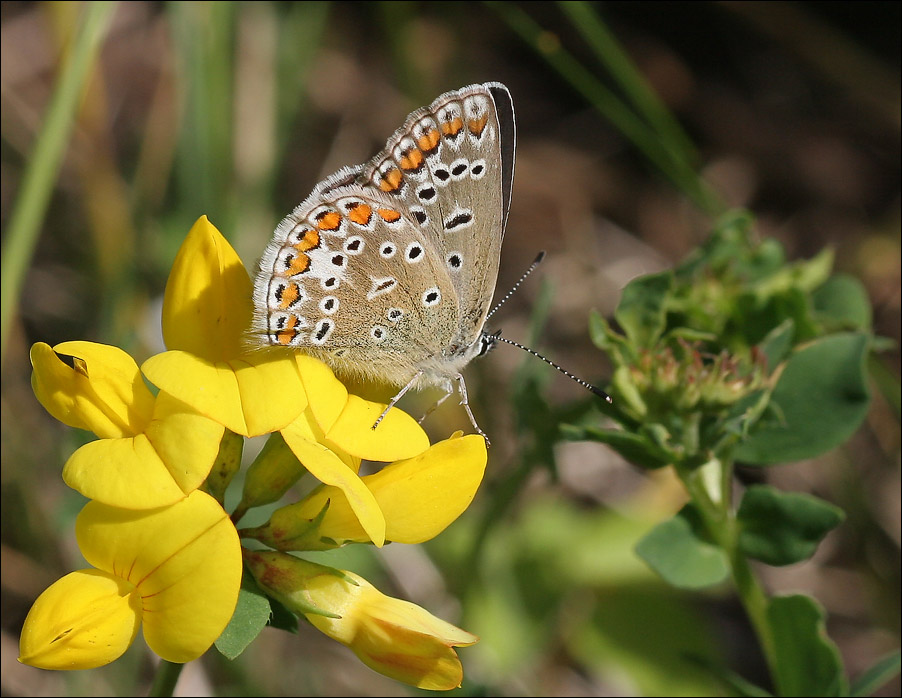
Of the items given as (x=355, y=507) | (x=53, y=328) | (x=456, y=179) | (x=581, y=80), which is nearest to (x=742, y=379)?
(x=456, y=179)

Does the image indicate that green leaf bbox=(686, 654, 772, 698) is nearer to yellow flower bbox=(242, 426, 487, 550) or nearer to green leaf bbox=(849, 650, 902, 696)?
green leaf bbox=(849, 650, 902, 696)

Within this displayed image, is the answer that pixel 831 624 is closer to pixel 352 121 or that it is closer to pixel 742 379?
pixel 742 379

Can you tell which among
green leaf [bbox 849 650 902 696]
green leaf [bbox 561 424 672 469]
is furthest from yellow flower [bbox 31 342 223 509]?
green leaf [bbox 849 650 902 696]

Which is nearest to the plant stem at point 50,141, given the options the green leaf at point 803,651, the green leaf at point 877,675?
the green leaf at point 803,651

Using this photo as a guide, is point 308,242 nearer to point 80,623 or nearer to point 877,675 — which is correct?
point 80,623

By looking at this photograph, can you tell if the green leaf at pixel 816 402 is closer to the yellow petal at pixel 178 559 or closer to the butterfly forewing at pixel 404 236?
the butterfly forewing at pixel 404 236
